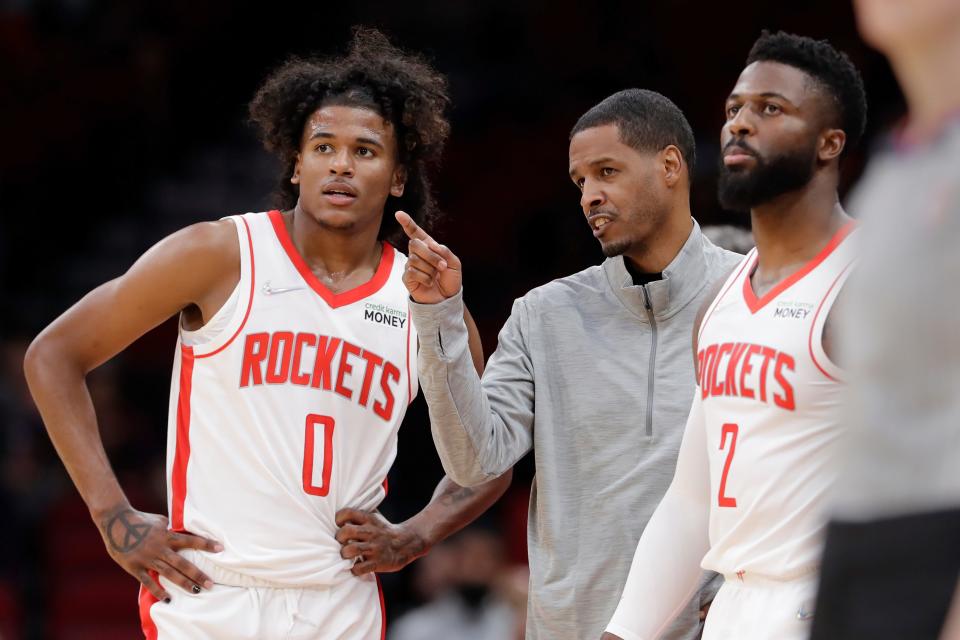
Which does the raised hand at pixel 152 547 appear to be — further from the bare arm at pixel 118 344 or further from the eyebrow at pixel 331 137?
the eyebrow at pixel 331 137

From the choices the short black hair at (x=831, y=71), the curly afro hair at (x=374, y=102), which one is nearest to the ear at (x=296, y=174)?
the curly afro hair at (x=374, y=102)

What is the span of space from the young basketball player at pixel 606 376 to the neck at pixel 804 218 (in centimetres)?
80

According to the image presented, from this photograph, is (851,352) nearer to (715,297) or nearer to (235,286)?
(715,297)

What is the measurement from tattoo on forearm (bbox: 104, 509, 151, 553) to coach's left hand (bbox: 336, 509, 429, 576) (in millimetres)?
576

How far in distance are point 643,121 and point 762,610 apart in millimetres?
1635

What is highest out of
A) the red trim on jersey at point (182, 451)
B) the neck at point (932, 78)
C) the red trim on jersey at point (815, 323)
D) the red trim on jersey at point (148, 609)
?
the neck at point (932, 78)

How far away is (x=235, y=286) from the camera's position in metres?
4.08

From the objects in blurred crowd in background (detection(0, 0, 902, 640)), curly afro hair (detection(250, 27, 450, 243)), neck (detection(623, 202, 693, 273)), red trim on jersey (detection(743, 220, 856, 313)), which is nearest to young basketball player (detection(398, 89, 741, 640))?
neck (detection(623, 202, 693, 273))

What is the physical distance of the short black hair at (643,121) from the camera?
412 centimetres

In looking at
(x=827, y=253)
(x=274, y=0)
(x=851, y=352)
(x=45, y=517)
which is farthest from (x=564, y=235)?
(x=851, y=352)

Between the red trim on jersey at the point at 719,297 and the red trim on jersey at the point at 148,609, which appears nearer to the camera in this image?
the red trim on jersey at the point at 719,297

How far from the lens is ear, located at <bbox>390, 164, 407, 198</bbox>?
174 inches

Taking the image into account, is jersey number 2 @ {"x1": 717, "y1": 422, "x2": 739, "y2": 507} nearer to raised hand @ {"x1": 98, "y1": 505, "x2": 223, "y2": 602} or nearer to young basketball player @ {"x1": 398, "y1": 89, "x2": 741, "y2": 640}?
young basketball player @ {"x1": 398, "y1": 89, "x2": 741, "y2": 640}

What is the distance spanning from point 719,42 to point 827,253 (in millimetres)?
8532
